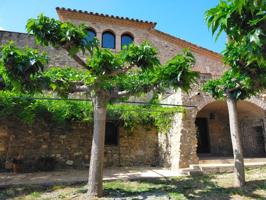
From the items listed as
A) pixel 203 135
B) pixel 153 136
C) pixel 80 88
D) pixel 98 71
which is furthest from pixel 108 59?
pixel 203 135

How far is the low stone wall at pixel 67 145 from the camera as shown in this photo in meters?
8.17

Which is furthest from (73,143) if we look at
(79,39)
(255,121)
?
(255,121)

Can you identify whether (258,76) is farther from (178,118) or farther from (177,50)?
(177,50)

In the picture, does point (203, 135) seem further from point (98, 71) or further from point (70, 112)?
point (98, 71)

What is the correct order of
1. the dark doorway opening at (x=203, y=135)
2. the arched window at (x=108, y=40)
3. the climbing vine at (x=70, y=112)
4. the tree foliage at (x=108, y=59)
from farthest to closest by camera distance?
the arched window at (x=108, y=40)
the dark doorway opening at (x=203, y=135)
the climbing vine at (x=70, y=112)
the tree foliage at (x=108, y=59)

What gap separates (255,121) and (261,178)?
171 inches

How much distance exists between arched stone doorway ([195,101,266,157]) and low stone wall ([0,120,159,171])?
285 centimetres

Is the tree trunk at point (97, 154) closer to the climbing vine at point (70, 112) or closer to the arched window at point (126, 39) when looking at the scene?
the climbing vine at point (70, 112)

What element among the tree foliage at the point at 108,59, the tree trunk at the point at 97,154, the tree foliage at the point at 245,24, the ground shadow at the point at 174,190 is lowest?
the ground shadow at the point at 174,190

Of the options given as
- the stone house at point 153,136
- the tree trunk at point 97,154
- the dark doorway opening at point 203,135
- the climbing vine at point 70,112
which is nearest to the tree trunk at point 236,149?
the stone house at point 153,136

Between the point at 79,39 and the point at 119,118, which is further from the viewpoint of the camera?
the point at 119,118

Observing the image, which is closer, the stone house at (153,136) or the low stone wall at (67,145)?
the stone house at (153,136)

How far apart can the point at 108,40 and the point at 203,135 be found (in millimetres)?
7442

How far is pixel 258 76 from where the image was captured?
4.30m
